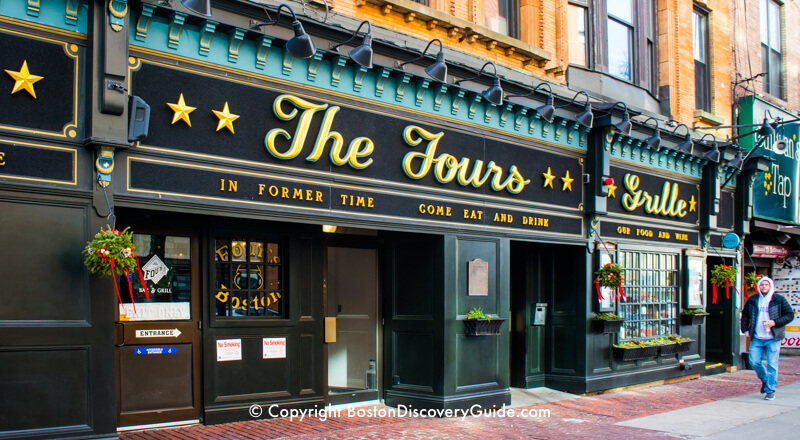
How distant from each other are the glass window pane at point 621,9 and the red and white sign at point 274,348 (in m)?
9.60

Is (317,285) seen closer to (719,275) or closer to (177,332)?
(177,332)

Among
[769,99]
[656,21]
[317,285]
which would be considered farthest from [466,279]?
[769,99]

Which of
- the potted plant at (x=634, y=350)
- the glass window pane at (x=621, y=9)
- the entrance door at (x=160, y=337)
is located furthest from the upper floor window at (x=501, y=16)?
the entrance door at (x=160, y=337)

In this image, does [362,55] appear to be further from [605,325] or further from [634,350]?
[634,350]

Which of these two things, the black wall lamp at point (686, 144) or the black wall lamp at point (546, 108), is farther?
the black wall lamp at point (686, 144)

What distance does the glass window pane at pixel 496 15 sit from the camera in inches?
489

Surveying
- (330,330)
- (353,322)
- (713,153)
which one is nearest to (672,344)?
(713,153)

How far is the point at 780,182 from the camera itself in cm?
1834

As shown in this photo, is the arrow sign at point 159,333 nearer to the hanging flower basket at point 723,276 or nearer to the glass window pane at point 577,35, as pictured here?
the glass window pane at point 577,35

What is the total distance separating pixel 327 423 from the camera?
30.9 ft

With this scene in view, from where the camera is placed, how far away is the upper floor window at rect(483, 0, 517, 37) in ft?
40.8

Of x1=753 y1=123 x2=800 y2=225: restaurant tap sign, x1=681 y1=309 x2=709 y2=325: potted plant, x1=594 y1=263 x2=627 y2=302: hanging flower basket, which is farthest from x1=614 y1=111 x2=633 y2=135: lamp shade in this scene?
x1=753 y1=123 x2=800 y2=225: restaurant tap sign

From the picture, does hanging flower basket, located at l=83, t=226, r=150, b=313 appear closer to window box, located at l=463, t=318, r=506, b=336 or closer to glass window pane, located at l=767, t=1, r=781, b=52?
window box, located at l=463, t=318, r=506, b=336

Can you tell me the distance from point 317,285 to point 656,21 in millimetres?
10605
